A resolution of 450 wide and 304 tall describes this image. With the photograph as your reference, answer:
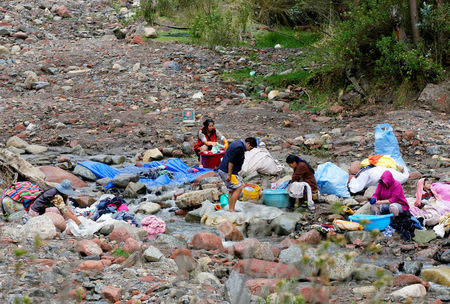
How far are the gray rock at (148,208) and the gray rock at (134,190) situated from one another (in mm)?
722

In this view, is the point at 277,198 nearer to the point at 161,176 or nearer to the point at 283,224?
the point at 283,224

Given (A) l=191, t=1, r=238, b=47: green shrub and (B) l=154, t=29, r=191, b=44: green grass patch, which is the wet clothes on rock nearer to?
(A) l=191, t=1, r=238, b=47: green shrub

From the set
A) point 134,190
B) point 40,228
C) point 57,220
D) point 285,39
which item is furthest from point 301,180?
point 285,39

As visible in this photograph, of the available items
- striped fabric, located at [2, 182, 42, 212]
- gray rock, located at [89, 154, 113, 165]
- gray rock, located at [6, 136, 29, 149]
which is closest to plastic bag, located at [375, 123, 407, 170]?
gray rock, located at [89, 154, 113, 165]

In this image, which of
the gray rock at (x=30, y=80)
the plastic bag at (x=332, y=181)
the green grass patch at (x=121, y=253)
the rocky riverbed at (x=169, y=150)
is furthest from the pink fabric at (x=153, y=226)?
the gray rock at (x=30, y=80)

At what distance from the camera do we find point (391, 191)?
6.47m

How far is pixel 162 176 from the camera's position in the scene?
365 inches

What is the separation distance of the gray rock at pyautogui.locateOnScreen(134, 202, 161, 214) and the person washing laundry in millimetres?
1081

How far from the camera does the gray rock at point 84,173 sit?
9.40m

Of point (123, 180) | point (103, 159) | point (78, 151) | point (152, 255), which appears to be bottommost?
point (78, 151)

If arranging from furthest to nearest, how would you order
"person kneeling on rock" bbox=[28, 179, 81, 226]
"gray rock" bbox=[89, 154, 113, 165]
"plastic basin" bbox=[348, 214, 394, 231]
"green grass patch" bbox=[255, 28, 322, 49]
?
"green grass patch" bbox=[255, 28, 322, 49] < "gray rock" bbox=[89, 154, 113, 165] < "person kneeling on rock" bbox=[28, 179, 81, 226] < "plastic basin" bbox=[348, 214, 394, 231]

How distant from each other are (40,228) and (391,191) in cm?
389

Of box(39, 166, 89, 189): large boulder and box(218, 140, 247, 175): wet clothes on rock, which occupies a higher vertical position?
box(218, 140, 247, 175): wet clothes on rock

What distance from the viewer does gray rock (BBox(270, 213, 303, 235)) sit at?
658 cm
